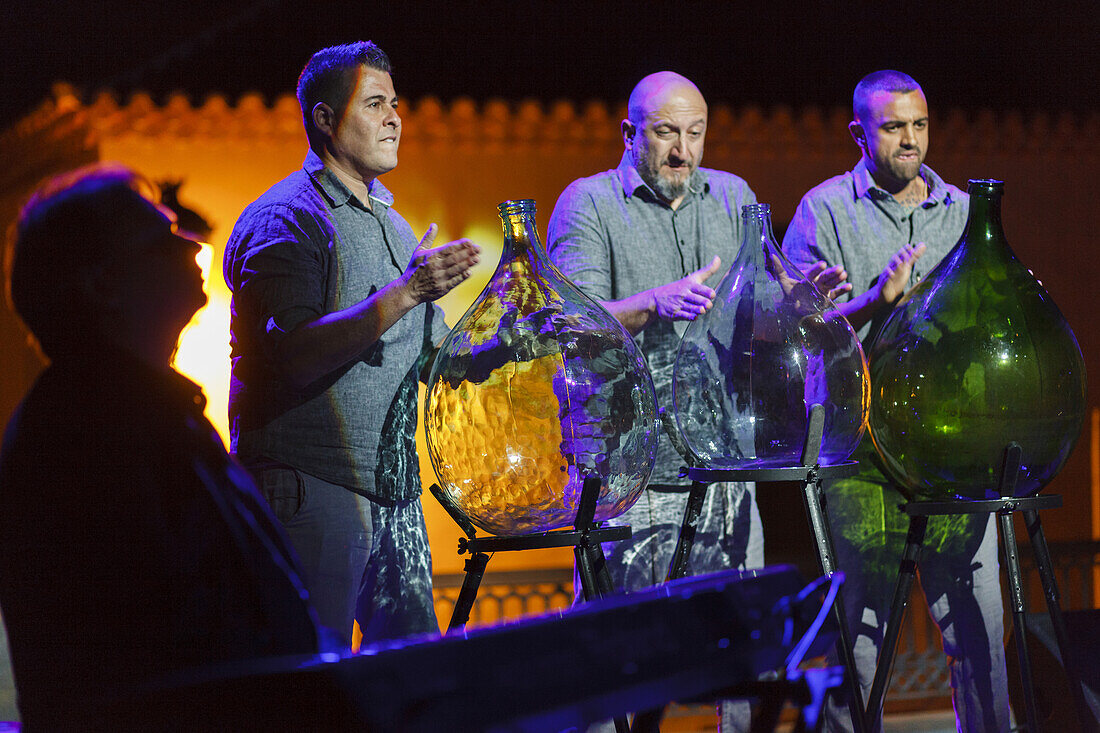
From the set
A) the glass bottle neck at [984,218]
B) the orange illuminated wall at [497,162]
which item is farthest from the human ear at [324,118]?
the orange illuminated wall at [497,162]

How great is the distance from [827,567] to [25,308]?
1.34 m

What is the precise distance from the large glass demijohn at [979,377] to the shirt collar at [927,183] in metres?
0.66

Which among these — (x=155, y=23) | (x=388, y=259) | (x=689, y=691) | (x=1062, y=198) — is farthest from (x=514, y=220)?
(x=155, y=23)

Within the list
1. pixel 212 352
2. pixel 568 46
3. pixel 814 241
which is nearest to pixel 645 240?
pixel 814 241

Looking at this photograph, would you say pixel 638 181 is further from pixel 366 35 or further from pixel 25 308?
pixel 366 35

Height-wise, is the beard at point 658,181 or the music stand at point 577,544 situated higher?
the beard at point 658,181

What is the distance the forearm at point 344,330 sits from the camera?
6.48ft

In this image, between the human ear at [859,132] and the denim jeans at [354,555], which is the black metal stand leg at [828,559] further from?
the human ear at [859,132]

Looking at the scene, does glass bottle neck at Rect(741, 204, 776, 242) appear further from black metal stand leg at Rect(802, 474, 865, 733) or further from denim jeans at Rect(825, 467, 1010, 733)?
denim jeans at Rect(825, 467, 1010, 733)

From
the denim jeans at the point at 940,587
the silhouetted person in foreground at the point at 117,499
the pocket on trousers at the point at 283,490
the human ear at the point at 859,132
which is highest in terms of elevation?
the human ear at the point at 859,132

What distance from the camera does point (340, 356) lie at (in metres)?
2.02

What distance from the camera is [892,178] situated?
2.69m

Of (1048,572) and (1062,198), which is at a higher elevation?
(1062,198)

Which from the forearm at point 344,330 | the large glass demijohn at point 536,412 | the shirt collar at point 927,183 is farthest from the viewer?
the shirt collar at point 927,183
